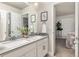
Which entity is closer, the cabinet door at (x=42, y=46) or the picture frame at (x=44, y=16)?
the picture frame at (x=44, y=16)

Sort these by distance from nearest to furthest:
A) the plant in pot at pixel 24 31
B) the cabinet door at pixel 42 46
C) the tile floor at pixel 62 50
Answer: the tile floor at pixel 62 50 → the plant in pot at pixel 24 31 → the cabinet door at pixel 42 46

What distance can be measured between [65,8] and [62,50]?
2.65ft

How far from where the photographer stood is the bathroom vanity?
1149mm

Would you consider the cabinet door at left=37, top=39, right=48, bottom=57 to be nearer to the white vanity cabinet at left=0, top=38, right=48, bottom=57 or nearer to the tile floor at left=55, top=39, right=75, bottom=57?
the white vanity cabinet at left=0, top=38, right=48, bottom=57

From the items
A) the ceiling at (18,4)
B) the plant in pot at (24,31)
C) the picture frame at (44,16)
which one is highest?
the ceiling at (18,4)

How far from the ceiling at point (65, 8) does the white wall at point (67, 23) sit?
0.07 meters

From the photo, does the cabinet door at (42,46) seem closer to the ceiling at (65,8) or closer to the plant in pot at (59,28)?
the plant in pot at (59,28)

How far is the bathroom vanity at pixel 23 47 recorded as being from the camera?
115 centimetres

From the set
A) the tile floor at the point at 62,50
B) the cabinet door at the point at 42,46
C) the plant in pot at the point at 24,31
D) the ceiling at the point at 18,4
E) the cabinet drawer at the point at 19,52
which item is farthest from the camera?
the cabinet door at the point at 42,46

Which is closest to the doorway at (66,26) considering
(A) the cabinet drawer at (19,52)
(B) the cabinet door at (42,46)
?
(B) the cabinet door at (42,46)

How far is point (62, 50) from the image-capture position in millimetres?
1746

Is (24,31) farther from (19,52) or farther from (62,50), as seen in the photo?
(62,50)

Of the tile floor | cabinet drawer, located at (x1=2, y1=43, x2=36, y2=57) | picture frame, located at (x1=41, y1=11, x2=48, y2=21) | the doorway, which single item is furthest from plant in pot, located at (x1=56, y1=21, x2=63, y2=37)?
cabinet drawer, located at (x1=2, y1=43, x2=36, y2=57)

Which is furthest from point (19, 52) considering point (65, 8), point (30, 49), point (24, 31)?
point (65, 8)
